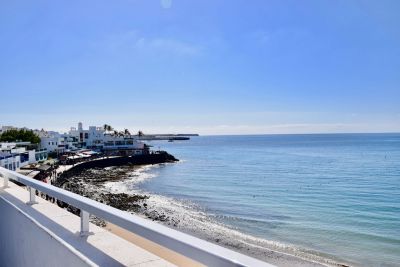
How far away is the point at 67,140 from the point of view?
87.3 meters

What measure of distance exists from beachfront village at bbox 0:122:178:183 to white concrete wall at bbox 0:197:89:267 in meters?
35.0

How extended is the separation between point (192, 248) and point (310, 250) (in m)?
17.7

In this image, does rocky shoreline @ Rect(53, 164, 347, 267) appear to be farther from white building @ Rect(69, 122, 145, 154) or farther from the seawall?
white building @ Rect(69, 122, 145, 154)

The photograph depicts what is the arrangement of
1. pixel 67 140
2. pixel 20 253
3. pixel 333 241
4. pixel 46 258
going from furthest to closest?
pixel 67 140 → pixel 333 241 → pixel 20 253 → pixel 46 258

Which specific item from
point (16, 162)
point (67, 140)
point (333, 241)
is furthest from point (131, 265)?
point (67, 140)

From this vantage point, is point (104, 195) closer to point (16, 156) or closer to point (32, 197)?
point (16, 156)

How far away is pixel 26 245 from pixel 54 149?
75289mm

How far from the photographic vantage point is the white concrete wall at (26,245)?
2.61m

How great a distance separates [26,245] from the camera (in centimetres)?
340

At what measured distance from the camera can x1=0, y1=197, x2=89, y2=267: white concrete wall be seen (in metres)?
2.61

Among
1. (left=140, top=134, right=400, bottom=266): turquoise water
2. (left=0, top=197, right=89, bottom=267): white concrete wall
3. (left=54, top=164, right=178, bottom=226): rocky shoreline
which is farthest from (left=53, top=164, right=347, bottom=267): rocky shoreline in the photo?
(left=0, top=197, right=89, bottom=267): white concrete wall

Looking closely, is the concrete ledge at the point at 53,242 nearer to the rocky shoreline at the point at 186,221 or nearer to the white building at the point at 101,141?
the rocky shoreline at the point at 186,221

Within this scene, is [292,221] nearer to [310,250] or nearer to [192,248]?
[310,250]

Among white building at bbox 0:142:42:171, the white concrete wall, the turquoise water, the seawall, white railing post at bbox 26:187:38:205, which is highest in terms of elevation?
white railing post at bbox 26:187:38:205
